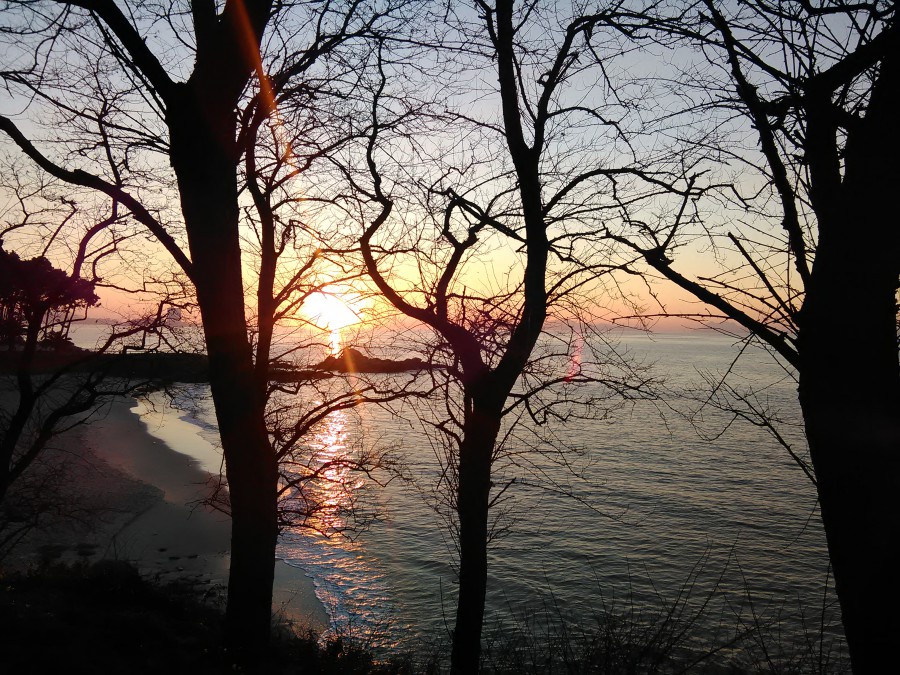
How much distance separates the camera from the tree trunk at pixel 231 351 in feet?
20.3

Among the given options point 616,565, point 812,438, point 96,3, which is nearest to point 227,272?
point 96,3

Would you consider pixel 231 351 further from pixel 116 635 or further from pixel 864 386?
pixel 864 386

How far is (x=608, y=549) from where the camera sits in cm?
2188

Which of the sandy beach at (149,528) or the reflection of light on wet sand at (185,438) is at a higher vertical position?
the reflection of light on wet sand at (185,438)

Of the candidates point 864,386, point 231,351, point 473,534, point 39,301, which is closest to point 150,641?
point 231,351

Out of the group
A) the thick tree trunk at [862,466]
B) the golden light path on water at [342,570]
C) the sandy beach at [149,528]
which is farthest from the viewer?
the sandy beach at [149,528]

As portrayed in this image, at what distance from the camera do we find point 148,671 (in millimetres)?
Answer: 6633

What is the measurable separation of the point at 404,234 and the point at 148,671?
5.82m

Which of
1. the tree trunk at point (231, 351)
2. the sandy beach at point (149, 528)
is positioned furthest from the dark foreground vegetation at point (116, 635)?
the sandy beach at point (149, 528)

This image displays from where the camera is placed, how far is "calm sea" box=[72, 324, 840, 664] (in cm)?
1727

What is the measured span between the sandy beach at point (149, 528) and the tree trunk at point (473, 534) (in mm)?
7680

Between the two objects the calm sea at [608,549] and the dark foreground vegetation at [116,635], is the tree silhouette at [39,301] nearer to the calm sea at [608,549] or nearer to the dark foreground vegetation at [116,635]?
the calm sea at [608,549]

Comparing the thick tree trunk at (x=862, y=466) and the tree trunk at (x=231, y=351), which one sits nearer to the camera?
the thick tree trunk at (x=862, y=466)

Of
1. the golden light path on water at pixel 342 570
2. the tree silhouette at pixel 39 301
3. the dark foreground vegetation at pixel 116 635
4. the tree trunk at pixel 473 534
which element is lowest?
the golden light path on water at pixel 342 570
